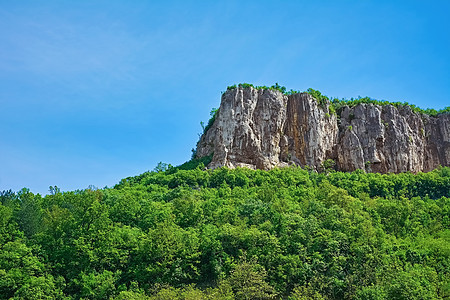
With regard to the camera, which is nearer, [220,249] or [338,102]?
[220,249]

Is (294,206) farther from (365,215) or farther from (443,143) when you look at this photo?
(443,143)

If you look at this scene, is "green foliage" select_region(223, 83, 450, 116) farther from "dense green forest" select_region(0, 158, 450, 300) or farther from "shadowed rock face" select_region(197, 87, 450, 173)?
"dense green forest" select_region(0, 158, 450, 300)

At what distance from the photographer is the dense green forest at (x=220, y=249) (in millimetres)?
38500

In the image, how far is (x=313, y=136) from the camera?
78.7m

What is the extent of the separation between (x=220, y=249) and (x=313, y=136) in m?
39.2

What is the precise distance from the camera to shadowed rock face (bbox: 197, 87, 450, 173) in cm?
7462

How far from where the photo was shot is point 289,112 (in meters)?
80.4

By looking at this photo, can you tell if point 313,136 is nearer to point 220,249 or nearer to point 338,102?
point 338,102

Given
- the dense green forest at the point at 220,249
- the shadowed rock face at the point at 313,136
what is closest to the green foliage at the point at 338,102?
the shadowed rock face at the point at 313,136

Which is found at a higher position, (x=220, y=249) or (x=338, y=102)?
(x=338, y=102)

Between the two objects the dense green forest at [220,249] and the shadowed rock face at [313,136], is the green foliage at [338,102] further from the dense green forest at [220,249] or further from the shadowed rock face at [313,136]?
the dense green forest at [220,249]

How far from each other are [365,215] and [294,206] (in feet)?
23.2

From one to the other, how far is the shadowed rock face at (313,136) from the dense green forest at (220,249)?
64.7ft

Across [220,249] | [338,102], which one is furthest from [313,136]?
[220,249]
